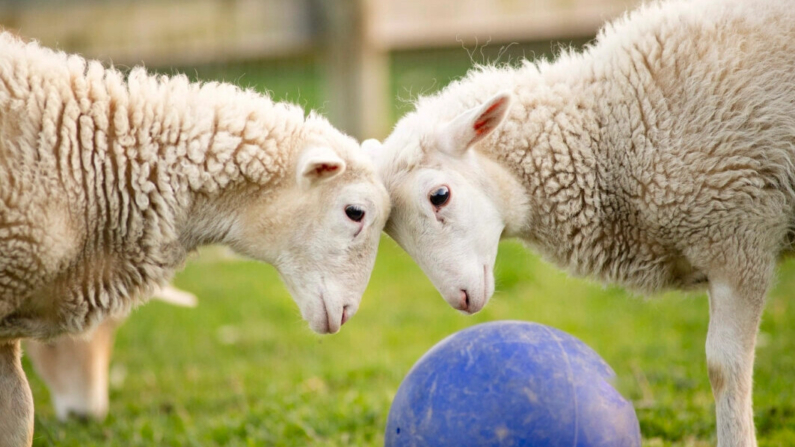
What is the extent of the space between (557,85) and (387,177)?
2.84 ft

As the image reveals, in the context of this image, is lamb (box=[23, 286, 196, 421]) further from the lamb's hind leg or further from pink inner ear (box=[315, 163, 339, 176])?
the lamb's hind leg

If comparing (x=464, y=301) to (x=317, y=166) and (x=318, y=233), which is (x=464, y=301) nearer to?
(x=318, y=233)

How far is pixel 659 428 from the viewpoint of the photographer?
4164mm

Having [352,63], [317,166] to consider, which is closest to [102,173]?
[317,166]

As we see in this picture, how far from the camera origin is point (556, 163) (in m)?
3.86

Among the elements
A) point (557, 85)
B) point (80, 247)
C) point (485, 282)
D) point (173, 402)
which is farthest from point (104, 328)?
point (557, 85)

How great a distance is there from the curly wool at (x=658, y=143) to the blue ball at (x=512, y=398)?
630 millimetres

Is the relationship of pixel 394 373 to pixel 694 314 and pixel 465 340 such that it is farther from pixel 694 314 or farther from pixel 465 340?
pixel 694 314

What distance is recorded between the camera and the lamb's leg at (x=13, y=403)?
345cm

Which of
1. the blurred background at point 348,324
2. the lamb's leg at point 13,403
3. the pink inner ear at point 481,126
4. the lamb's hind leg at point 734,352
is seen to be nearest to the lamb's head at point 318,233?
the pink inner ear at point 481,126

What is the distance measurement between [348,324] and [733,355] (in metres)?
3.61

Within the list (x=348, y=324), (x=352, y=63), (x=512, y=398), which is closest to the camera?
(x=512, y=398)

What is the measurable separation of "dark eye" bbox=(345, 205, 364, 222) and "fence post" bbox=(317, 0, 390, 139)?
18.2 feet

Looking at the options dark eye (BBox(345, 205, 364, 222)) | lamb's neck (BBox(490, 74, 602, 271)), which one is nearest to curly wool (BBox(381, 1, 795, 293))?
lamb's neck (BBox(490, 74, 602, 271))
